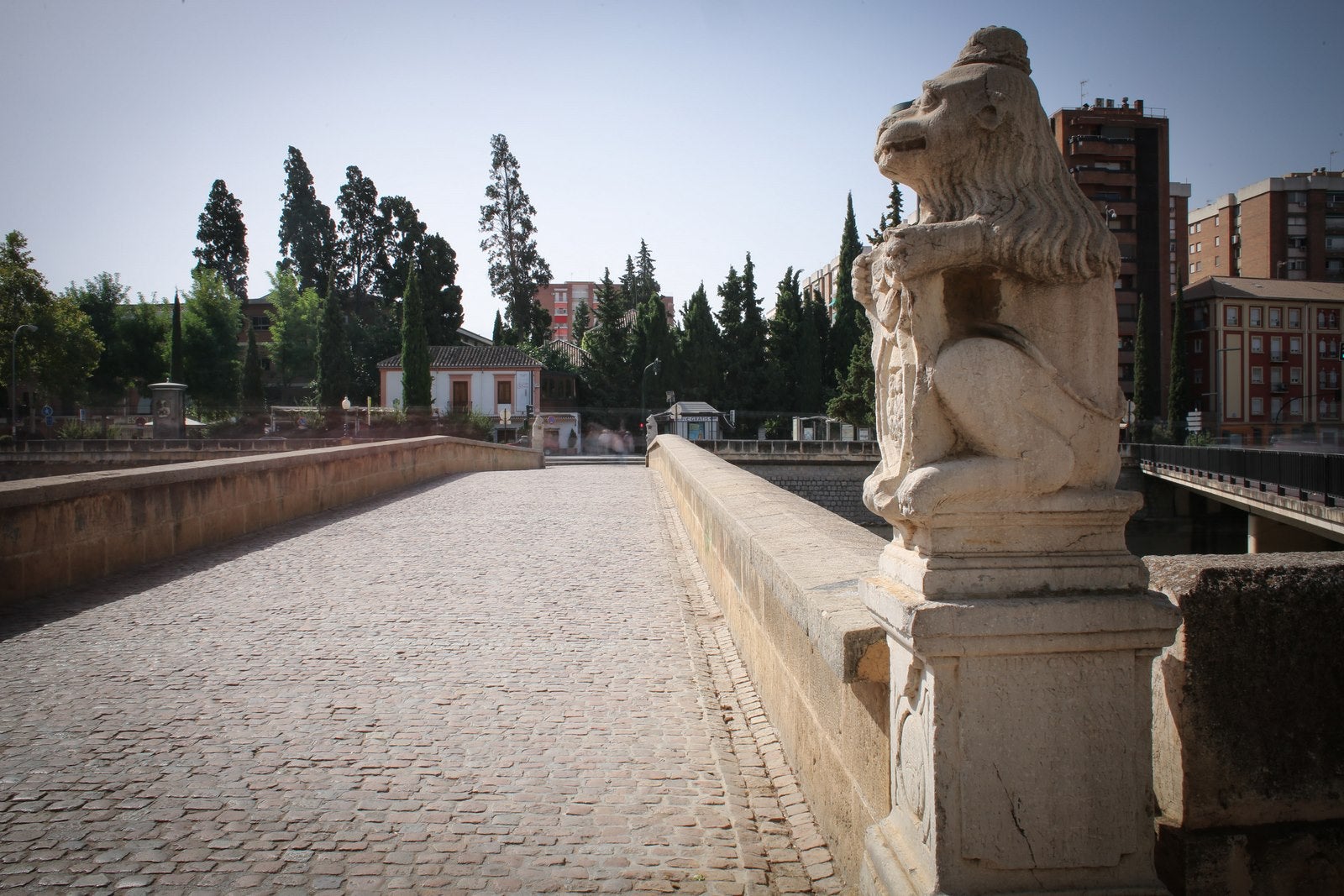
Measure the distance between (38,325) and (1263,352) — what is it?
7416 cm

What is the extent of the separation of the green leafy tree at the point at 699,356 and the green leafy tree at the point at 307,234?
31.1 m

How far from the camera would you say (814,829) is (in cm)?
291

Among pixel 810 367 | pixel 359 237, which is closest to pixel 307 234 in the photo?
pixel 359 237

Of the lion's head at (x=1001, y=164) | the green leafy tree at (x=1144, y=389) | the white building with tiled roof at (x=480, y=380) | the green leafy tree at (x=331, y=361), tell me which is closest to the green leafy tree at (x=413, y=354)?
the white building with tiled roof at (x=480, y=380)

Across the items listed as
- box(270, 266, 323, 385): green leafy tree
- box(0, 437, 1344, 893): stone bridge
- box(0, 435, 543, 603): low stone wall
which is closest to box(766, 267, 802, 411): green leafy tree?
box(270, 266, 323, 385): green leafy tree

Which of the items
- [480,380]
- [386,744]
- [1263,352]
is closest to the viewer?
[386,744]

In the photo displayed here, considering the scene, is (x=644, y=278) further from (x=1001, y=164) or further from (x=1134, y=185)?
(x=1001, y=164)

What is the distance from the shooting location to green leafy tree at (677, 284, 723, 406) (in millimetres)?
59125

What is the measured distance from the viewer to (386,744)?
3562mm

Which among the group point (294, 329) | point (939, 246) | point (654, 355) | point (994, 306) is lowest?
point (994, 306)

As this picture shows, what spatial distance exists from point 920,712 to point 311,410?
1954 inches

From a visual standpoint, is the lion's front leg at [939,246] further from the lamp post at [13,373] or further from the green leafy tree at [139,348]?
the green leafy tree at [139,348]

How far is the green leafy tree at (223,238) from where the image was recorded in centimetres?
7575

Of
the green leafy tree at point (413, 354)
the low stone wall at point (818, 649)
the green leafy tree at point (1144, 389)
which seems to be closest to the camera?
the low stone wall at point (818, 649)
